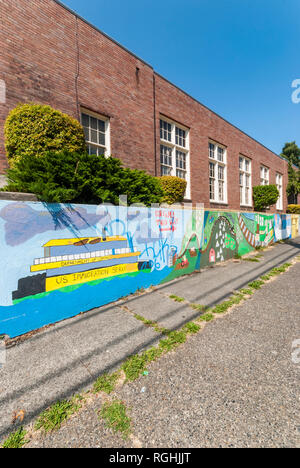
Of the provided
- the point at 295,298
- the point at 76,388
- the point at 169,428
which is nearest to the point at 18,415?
the point at 76,388

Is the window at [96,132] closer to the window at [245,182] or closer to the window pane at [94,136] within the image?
the window pane at [94,136]

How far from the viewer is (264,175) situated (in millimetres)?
18219

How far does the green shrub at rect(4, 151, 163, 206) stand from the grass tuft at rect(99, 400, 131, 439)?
287 cm

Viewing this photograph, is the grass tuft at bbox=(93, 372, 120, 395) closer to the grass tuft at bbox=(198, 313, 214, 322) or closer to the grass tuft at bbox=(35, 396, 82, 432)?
the grass tuft at bbox=(35, 396, 82, 432)

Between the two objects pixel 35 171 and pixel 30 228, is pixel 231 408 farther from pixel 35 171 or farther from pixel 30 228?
pixel 35 171

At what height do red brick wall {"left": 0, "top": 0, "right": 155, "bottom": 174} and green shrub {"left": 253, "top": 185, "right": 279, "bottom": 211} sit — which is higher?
red brick wall {"left": 0, "top": 0, "right": 155, "bottom": 174}

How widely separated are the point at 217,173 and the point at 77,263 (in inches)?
460

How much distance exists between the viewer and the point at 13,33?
5.59 metres

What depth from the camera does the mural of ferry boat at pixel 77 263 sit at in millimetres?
3061

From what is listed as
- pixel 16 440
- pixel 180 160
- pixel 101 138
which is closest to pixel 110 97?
pixel 101 138

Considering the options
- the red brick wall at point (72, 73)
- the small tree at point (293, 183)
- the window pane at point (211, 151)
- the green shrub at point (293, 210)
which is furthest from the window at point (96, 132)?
the small tree at point (293, 183)

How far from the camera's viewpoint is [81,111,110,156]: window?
7.15 m

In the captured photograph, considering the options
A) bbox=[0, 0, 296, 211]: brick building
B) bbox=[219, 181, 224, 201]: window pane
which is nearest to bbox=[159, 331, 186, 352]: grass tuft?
bbox=[0, 0, 296, 211]: brick building

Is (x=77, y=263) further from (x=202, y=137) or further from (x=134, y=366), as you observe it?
(x=202, y=137)
